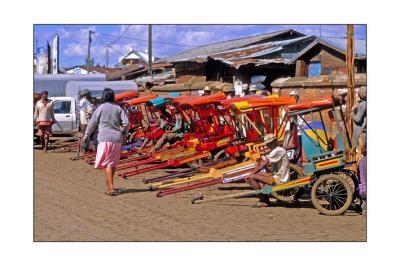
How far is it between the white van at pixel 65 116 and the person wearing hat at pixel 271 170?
Answer: 1385 cm

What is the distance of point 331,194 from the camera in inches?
344

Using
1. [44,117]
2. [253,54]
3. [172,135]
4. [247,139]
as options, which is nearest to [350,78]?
[247,139]

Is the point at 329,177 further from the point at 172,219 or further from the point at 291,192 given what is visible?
the point at 172,219

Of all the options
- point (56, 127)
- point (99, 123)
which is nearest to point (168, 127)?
point (99, 123)

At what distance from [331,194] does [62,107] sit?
15.5 m

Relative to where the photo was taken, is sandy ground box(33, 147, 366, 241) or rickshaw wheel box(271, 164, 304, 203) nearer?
sandy ground box(33, 147, 366, 241)

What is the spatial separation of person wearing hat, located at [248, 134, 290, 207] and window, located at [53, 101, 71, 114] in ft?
46.7

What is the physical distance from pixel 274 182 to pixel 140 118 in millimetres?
7959

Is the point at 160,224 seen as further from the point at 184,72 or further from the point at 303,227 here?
the point at 184,72

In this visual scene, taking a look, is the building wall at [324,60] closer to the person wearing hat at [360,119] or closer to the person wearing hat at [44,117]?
the person wearing hat at [44,117]

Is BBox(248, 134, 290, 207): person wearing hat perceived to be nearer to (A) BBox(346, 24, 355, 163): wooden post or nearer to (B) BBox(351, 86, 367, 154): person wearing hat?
(B) BBox(351, 86, 367, 154): person wearing hat

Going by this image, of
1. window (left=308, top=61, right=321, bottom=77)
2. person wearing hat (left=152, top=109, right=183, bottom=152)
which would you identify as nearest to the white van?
window (left=308, top=61, right=321, bottom=77)

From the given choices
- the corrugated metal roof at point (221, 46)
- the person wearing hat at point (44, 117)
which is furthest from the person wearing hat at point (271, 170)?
the corrugated metal roof at point (221, 46)

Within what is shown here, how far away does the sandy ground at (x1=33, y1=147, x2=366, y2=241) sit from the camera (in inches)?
295
